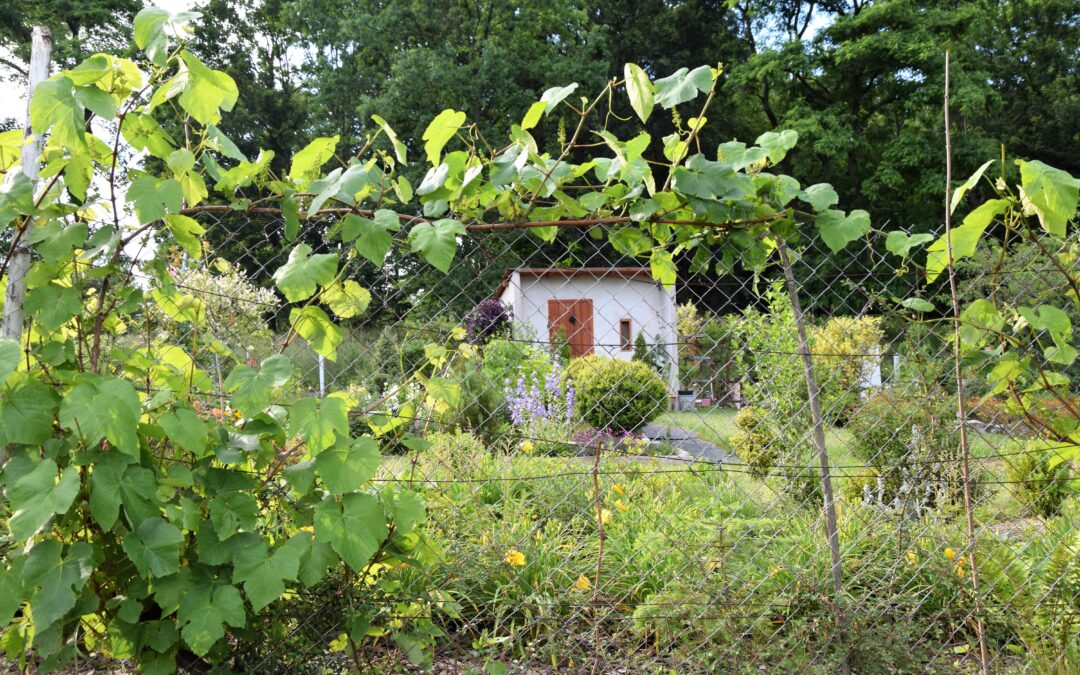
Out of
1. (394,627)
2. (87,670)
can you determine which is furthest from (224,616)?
(87,670)

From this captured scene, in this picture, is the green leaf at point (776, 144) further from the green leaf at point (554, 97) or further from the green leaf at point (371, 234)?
the green leaf at point (371, 234)

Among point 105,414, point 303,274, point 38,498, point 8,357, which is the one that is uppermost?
point 303,274

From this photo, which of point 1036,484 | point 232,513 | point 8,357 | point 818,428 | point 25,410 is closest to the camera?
point 8,357

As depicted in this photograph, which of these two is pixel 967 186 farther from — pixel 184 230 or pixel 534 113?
pixel 184 230

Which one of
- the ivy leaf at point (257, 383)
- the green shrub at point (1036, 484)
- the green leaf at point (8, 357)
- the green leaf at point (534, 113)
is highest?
the green leaf at point (534, 113)

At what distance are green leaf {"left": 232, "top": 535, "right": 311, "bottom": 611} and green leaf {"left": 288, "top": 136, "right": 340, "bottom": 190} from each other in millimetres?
713

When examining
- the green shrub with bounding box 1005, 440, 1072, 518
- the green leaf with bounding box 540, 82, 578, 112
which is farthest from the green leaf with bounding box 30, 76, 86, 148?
the green shrub with bounding box 1005, 440, 1072, 518

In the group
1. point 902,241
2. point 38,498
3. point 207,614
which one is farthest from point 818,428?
point 38,498

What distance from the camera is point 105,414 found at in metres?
1.29

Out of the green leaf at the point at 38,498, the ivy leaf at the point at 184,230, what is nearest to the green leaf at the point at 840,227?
the ivy leaf at the point at 184,230

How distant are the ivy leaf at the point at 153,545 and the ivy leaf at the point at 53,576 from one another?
0.09 metres

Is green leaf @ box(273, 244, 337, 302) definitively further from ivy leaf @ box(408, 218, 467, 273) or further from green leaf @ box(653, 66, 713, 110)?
green leaf @ box(653, 66, 713, 110)

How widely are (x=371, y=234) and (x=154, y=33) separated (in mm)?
498

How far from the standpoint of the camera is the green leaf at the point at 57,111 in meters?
1.29
